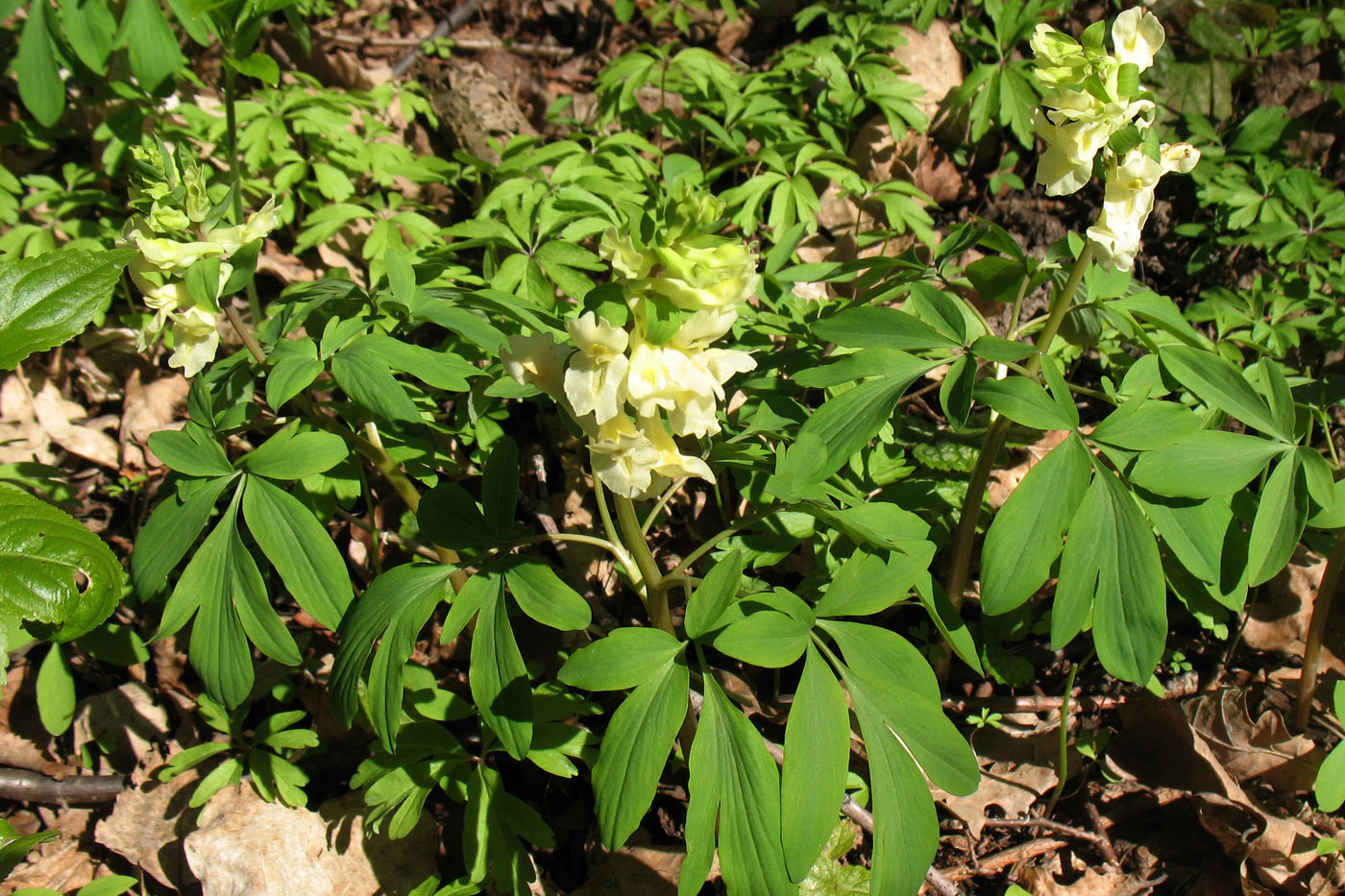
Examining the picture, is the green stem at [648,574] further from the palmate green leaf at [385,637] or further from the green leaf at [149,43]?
the green leaf at [149,43]

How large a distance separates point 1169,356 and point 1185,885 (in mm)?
1426

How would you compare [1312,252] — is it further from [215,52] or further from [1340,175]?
[215,52]

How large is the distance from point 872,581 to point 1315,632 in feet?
4.68

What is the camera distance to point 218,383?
6.82ft

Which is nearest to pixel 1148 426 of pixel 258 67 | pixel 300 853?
pixel 300 853

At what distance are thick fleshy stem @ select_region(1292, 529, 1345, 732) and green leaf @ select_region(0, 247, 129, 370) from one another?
2.74m

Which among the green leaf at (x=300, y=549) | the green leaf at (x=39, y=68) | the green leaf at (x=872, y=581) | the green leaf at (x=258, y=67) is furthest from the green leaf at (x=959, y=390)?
the green leaf at (x=39, y=68)

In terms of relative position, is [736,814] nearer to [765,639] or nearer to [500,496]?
[765,639]

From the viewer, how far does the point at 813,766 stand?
143cm

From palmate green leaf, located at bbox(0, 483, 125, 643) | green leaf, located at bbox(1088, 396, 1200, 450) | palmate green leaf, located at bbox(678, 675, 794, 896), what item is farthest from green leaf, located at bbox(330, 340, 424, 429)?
green leaf, located at bbox(1088, 396, 1200, 450)

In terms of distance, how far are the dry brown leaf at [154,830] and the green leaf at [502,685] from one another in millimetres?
1383

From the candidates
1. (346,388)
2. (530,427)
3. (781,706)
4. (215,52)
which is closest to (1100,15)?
(530,427)

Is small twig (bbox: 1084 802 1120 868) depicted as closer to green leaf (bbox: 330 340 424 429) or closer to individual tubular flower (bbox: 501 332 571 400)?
individual tubular flower (bbox: 501 332 571 400)

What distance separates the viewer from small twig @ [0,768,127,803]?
238 centimetres
